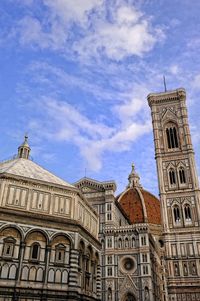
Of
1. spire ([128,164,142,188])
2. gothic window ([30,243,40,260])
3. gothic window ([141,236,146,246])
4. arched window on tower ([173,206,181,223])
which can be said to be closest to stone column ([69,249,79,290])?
gothic window ([30,243,40,260])

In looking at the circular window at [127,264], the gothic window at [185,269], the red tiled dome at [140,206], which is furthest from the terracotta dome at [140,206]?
the gothic window at [185,269]

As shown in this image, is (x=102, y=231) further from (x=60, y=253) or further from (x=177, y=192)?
(x=60, y=253)

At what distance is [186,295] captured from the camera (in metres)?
37.4

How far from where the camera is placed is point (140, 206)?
72.7m

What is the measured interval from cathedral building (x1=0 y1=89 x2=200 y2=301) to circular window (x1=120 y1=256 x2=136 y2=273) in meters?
0.13

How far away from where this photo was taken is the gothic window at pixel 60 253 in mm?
20020

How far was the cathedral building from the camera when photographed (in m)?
19.2

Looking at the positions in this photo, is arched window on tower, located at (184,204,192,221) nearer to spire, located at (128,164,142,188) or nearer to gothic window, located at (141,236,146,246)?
gothic window, located at (141,236,146,246)

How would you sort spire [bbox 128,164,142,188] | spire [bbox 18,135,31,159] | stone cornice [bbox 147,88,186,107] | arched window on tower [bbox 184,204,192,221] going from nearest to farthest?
spire [bbox 18,135,31,159] → arched window on tower [bbox 184,204,192,221] → stone cornice [bbox 147,88,186,107] → spire [bbox 128,164,142,188]

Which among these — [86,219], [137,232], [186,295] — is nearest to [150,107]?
[137,232]

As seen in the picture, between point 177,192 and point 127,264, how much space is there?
40.3 ft

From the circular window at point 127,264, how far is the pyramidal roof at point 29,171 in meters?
23.0

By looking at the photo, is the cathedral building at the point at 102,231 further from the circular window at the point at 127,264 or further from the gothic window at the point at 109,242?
the circular window at the point at 127,264

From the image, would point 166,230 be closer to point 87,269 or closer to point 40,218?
point 87,269
